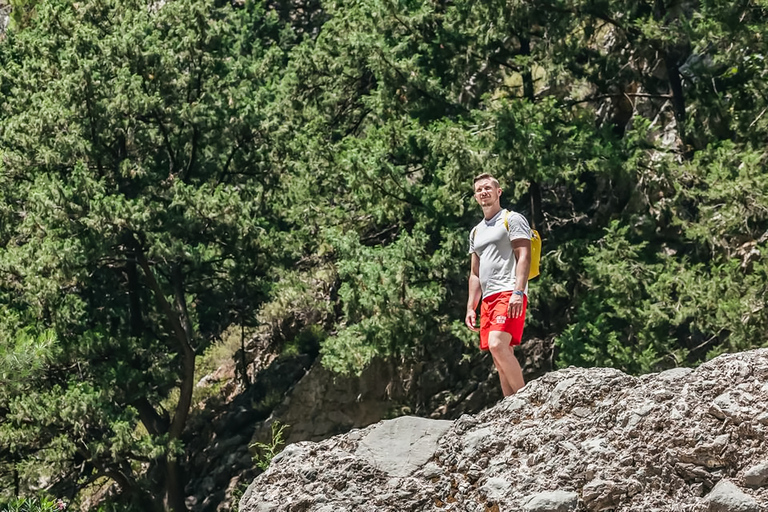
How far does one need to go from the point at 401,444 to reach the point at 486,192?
6.58ft

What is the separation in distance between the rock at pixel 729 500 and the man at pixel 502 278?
2189 millimetres

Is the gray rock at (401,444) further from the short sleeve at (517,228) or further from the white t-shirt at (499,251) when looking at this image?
the short sleeve at (517,228)

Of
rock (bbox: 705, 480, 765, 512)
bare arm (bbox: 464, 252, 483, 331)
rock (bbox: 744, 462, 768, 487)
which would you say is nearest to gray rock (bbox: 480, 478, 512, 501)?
rock (bbox: 705, 480, 765, 512)

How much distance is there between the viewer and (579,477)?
601 centimetres

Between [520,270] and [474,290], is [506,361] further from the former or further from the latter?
[474,290]

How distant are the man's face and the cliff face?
1.50m

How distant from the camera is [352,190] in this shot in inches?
709

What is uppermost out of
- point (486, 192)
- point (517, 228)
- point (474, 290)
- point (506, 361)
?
point (486, 192)

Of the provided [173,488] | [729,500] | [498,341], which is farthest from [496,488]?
[173,488]

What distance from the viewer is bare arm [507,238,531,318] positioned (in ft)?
25.2

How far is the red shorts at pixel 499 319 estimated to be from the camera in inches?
305

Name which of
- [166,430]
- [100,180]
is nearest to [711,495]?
[100,180]

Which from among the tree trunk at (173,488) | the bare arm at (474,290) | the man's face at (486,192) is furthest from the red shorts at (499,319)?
the tree trunk at (173,488)

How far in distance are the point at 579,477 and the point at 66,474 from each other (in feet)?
48.3
